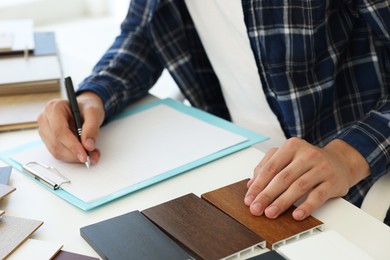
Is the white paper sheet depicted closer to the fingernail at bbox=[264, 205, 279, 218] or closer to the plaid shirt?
the plaid shirt

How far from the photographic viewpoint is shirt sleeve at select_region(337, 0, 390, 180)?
1.03 meters

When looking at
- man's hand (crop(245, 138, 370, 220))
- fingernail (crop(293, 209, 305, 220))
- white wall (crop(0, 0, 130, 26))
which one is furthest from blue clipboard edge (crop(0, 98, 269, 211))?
white wall (crop(0, 0, 130, 26))

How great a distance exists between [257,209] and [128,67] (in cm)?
61

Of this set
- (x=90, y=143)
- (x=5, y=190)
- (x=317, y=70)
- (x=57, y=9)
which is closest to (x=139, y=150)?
(x=90, y=143)

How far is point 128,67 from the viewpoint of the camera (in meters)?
1.34

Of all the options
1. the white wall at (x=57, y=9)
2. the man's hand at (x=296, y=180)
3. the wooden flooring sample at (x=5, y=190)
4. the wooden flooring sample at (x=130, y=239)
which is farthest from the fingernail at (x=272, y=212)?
the white wall at (x=57, y=9)

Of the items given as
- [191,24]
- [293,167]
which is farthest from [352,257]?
[191,24]

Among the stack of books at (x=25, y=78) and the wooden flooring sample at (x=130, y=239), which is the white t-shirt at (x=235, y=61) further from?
the wooden flooring sample at (x=130, y=239)

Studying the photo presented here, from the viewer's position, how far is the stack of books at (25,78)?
124 cm

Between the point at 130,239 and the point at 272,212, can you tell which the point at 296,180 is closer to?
the point at 272,212

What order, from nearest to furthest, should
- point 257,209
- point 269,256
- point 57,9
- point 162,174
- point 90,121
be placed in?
point 269,256 → point 257,209 → point 162,174 → point 90,121 → point 57,9

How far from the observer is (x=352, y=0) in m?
1.15

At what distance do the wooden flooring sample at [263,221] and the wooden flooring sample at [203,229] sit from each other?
0.01 meters

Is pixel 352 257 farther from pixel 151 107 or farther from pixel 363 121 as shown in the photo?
pixel 151 107
